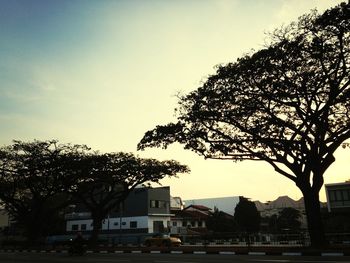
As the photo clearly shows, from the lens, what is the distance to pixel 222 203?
9681 centimetres

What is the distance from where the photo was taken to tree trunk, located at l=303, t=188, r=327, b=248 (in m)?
21.9

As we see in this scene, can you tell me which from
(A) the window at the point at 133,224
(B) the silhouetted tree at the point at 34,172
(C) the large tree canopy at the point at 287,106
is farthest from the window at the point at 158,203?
(C) the large tree canopy at the point at 287,106

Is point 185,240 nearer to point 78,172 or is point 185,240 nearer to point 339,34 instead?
point 78,172

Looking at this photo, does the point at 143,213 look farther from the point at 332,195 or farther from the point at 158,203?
the point at 332,195

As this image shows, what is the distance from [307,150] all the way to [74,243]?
14843 millimetres

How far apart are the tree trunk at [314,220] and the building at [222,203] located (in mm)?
70561

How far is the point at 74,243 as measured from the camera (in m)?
23.4

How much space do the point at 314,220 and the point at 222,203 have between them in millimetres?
75674

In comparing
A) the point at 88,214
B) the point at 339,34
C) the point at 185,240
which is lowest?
the point at 185,240

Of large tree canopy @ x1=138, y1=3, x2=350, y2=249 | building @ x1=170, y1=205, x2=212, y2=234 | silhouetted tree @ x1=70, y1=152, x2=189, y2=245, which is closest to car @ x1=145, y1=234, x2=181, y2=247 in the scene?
silhouetted tree @ x1=70, y1=152, x2=189, y2=245

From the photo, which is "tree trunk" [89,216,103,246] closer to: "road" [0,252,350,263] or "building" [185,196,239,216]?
"road" [0,252,350,263]

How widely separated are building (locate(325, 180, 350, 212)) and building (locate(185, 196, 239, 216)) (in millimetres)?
42490

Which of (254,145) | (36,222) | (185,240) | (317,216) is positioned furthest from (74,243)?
(185,240)

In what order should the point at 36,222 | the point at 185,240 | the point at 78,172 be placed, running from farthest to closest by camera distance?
the point at 185,240 < the point at 36,222 < the point at 78,172
